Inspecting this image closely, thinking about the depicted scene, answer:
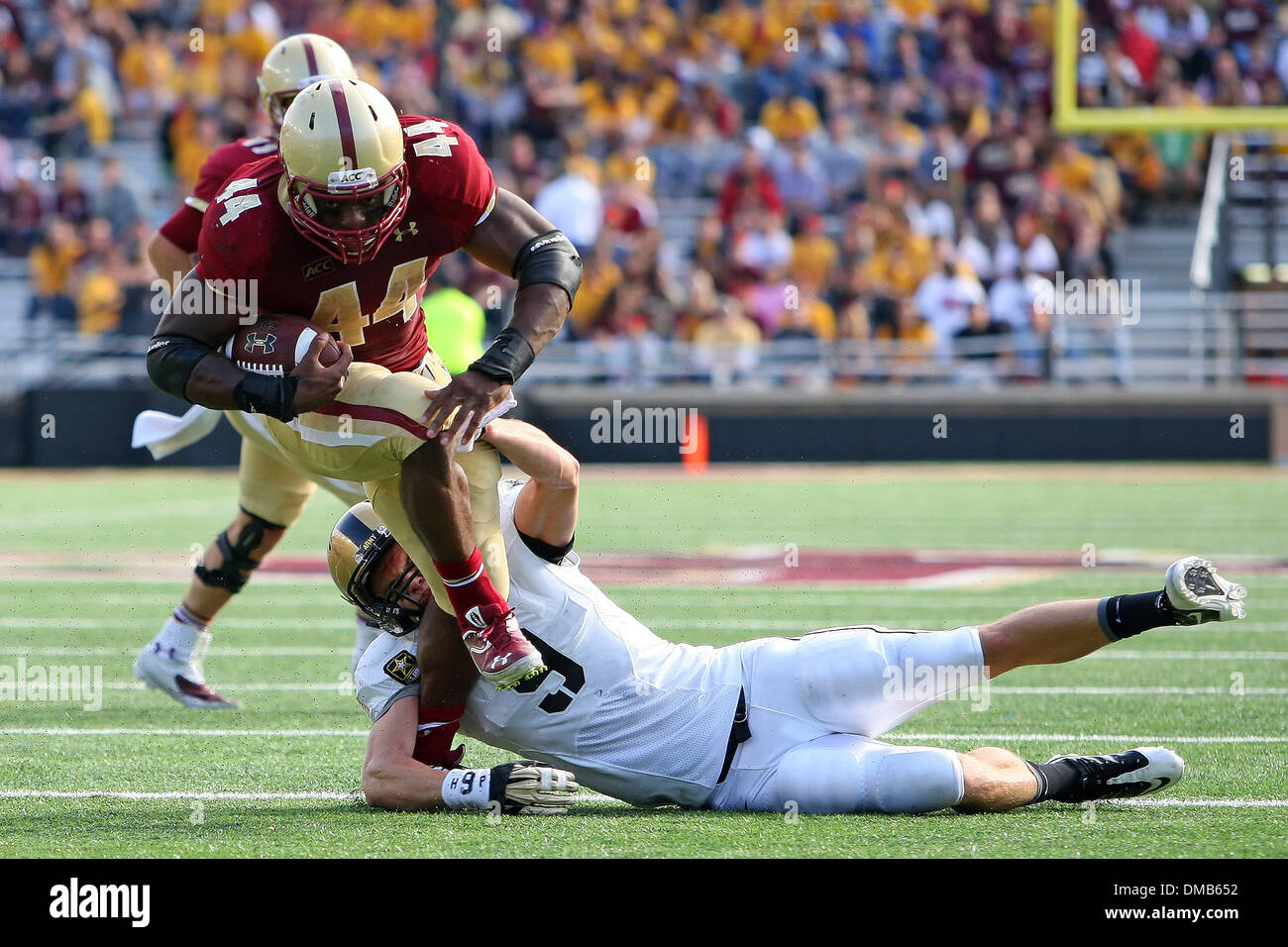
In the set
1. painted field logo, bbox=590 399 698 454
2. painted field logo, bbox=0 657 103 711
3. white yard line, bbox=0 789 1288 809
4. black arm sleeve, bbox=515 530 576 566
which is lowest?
painted field logo, bbox=590 399 698 454

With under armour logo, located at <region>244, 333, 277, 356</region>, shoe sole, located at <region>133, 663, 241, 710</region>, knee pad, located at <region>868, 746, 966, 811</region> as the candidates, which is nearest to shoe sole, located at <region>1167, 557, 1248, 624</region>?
knee pad, located at <region>868, 746, 966, 811</region>

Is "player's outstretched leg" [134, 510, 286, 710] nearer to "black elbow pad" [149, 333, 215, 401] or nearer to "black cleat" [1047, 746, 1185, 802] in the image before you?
"black elbow pad" [149, 333, 215, 401]

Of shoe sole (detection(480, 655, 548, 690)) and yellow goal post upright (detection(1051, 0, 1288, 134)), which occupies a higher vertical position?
yellow goal post upright (detection(1051, 0, 1288, 134))

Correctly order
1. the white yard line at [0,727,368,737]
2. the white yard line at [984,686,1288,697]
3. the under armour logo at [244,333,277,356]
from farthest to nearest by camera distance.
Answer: the white yard line at [984,686,1288,697], the white yard line at [0,727,368,737], the under armour logo at [244,333,277,356]

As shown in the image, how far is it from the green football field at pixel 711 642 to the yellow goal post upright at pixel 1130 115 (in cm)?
267

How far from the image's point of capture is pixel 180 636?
223 inches

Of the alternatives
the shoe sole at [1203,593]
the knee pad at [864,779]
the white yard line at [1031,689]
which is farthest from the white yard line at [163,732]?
the shoe sole at [1203,593]

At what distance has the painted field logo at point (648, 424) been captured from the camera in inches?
592

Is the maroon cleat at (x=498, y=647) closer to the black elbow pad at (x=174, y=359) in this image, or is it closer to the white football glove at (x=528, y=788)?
the white football glove at (x=528, y=788)

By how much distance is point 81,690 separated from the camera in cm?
593

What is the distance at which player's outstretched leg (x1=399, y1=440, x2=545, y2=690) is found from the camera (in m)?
3.97
